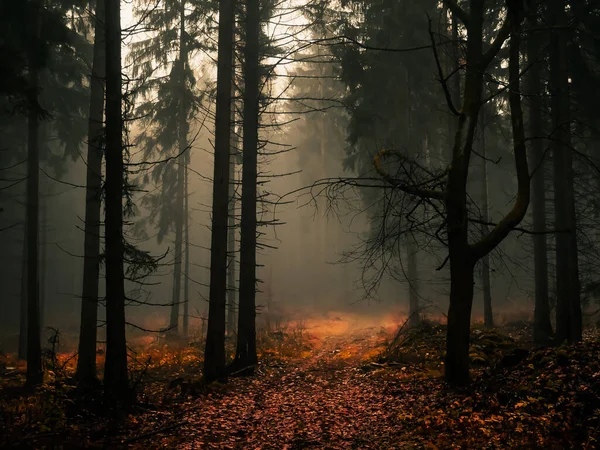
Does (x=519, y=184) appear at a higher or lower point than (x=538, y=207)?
lower

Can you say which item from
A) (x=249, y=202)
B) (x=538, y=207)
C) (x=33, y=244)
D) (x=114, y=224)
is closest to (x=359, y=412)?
(x=114, y=224)

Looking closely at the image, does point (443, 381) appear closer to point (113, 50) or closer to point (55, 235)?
point (113, 50)

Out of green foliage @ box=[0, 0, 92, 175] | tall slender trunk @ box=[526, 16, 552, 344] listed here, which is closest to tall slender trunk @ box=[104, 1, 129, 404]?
green foliage @ box=[0, 0, 92, 175]

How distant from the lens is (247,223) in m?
11.2

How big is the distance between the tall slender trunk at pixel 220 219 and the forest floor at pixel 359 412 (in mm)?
779

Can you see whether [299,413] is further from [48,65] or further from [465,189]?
[48,65]

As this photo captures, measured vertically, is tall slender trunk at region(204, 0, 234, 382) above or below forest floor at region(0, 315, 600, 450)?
above

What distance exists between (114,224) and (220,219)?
2.68 m

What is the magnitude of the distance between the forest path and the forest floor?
0.8 inches

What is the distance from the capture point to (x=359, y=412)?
6.87 metres

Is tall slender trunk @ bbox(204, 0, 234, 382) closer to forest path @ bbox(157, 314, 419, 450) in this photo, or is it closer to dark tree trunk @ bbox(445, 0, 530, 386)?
forest path @ bbox(157, 314, 419, 450)

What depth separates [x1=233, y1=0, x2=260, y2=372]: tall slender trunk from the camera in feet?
35.9

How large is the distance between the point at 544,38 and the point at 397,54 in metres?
6.53

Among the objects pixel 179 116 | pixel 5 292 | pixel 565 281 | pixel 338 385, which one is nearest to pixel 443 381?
pixel 338 385
